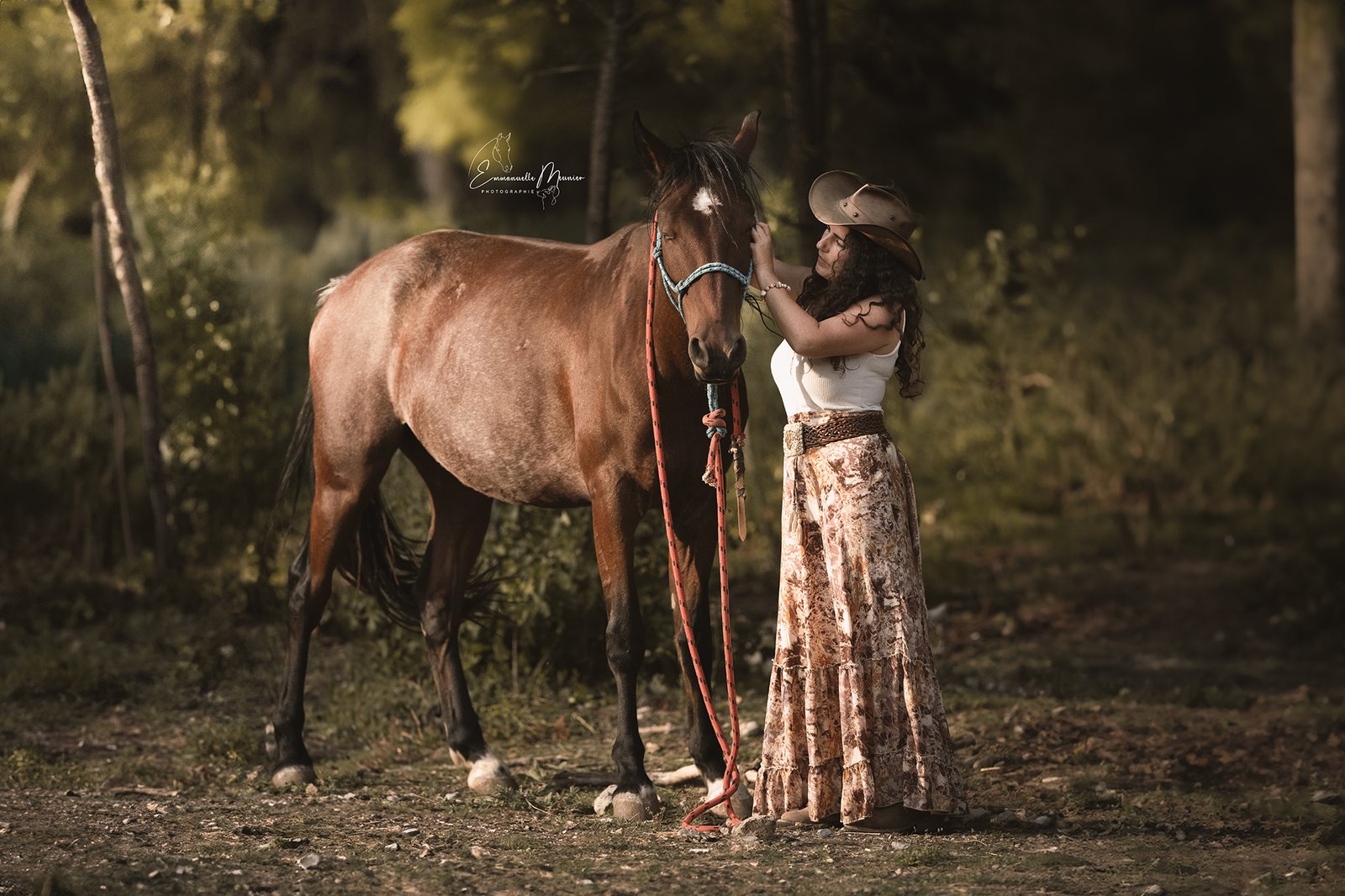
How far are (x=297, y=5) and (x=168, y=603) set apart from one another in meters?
9.04

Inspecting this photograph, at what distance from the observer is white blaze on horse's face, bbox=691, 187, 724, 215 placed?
4.96 m

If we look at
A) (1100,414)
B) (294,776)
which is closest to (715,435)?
(294,776)

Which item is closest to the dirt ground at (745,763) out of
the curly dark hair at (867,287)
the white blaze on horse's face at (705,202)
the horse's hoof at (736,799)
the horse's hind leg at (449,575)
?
the horse's hoof at (736,799)

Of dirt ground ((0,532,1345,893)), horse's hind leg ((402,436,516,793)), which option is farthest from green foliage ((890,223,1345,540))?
horse's hind leg ((402,436,516,793))

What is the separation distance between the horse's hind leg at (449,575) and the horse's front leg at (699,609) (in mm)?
1106

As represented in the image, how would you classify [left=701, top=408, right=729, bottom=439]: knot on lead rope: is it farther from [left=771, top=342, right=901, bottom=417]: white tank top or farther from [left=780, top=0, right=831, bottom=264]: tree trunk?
[left=780, top=0, right=831, bottom=264]: tree trunk

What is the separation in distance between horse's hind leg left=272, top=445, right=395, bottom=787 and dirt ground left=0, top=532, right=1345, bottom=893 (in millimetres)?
262

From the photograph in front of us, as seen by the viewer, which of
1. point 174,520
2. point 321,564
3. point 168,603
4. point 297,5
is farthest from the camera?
point 297,5

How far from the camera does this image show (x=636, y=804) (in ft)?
17.7

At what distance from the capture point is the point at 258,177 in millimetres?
12250

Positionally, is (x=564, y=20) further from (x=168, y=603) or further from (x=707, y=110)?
(x=707, y=110)

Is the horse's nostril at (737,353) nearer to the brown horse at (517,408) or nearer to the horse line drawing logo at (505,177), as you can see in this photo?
the brown horse at (517,408)

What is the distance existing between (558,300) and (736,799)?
6.57ft

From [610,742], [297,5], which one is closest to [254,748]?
[610,742]
